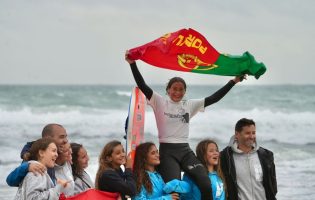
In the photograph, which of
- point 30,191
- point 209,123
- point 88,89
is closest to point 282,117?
point 209,123

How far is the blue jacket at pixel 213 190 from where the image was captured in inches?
260

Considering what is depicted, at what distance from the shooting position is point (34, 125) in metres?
24.3

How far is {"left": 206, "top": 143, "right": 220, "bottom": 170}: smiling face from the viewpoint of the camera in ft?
22.1

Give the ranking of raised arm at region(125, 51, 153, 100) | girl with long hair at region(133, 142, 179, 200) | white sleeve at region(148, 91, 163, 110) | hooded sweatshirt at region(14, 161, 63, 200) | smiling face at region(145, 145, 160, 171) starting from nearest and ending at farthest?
1. hooded sweatshirt at region(14, 161, 63, 200)
2. girl with long hair at region(133, 142, 179, 200)
3. smiling face at region(145, 145, 160, 171)
4. raised arm at region(125, 51, 153, 100)
5. white sleeve at region(148, 91, 163, 110)

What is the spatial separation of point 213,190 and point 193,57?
1.29 meters

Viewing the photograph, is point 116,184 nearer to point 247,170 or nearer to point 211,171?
point 211,171

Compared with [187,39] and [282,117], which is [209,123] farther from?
[187,39]

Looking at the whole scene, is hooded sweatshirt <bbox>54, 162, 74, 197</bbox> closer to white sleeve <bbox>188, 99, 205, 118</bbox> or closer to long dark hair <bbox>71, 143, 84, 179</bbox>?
long dark hair <bbox>71, 143, 84, 179</bbox>

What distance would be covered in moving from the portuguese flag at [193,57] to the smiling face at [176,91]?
27cm

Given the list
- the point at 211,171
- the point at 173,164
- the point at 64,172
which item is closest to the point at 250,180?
the point at 211,171

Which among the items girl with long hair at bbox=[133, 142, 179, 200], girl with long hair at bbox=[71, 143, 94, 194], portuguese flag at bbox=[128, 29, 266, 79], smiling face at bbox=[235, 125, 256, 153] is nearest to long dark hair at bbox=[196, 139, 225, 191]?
smiling face at bbox=[235, 125, 256, 153]

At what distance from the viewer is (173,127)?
6797 mm

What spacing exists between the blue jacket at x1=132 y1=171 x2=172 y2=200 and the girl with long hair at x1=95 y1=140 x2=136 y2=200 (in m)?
0.18

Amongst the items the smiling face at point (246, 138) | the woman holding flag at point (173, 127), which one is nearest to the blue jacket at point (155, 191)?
the woman holding flag at point (173, 127)
